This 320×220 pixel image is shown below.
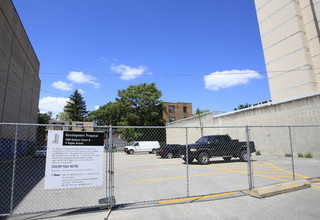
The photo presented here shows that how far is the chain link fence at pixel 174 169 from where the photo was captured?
5465 mm

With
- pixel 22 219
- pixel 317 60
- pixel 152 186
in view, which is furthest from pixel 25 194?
pixel 317 60

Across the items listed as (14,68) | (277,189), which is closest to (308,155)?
(277,189)

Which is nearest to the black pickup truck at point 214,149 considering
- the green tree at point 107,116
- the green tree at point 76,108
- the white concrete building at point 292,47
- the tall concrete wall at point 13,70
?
the tall concrete wall at point 13,70

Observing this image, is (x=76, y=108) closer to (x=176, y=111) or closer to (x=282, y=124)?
(x=176, y=111)

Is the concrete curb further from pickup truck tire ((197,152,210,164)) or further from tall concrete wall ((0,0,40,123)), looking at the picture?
tall concrete wall ((0,0,40,123))

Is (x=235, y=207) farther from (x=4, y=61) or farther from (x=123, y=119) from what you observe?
(x=123, y=119)

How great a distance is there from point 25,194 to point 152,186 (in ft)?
13.5

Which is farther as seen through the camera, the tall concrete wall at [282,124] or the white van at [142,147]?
the white van at [142,147]

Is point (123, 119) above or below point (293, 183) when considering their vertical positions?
above

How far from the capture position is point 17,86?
2191cm

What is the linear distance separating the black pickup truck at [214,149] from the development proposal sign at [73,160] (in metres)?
8.70

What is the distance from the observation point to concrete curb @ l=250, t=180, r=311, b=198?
5.36 meters

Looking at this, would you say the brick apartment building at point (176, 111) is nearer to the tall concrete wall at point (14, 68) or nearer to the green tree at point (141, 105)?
the green tree at point (141, 105)

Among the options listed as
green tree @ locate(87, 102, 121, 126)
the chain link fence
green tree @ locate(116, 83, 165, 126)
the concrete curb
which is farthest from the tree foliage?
the concrete curb
